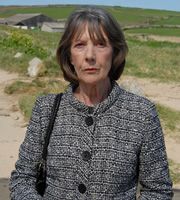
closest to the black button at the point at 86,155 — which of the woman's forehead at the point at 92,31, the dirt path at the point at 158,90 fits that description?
the woman's forehead at the point at 92,31

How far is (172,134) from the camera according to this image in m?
7.84

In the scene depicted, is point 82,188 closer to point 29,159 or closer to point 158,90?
point 29,159

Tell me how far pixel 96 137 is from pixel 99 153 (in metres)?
0.06

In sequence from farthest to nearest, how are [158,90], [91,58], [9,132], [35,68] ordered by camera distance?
[158,90]
[35,68]
[9,132]
[91,58]

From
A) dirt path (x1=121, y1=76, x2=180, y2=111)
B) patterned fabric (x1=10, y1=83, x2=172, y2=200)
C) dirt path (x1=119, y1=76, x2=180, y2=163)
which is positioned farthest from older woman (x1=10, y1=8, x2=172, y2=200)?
dirt path (x1=121, y1=76, x2=180, y2=111)

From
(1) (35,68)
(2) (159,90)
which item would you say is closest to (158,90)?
(2) (159,90)

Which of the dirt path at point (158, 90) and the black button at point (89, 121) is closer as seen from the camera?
the black button at point (89, 121)

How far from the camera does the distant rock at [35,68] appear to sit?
1243 centimetres

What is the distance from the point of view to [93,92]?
2051mm

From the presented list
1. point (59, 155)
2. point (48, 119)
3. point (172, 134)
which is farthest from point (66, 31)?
point (172, 134)

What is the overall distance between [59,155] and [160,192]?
1.30 feet

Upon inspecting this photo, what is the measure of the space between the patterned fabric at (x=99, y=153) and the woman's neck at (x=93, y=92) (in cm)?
3

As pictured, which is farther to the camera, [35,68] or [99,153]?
[35,68]

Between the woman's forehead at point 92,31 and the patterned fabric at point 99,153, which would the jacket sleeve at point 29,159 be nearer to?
the patterned fabric at point 99,153
